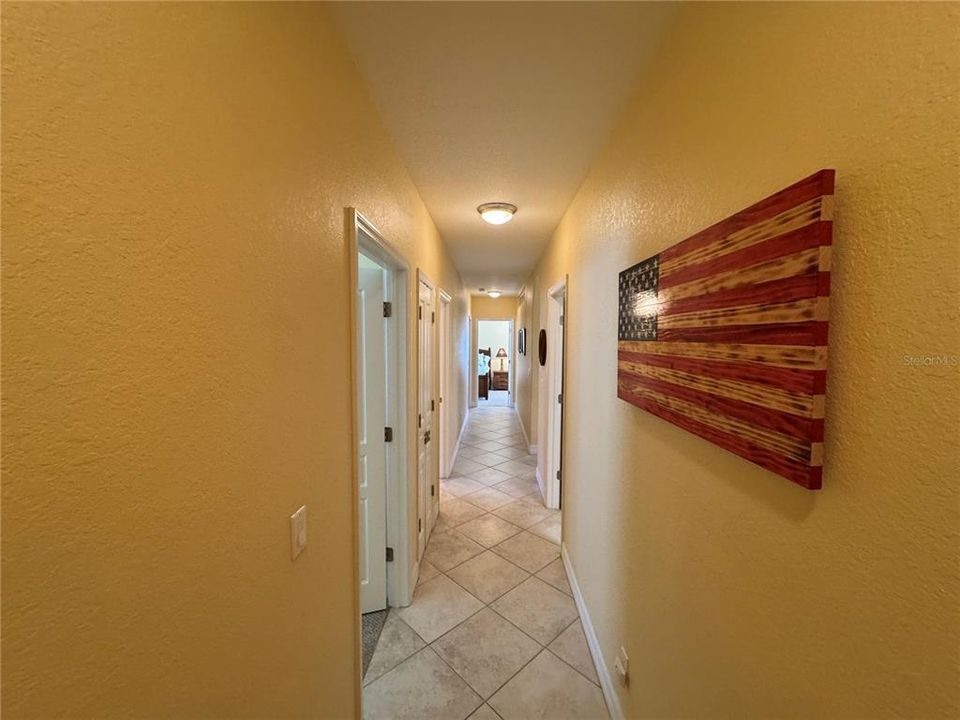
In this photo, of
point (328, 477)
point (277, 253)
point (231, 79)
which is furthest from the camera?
point (328, 477)

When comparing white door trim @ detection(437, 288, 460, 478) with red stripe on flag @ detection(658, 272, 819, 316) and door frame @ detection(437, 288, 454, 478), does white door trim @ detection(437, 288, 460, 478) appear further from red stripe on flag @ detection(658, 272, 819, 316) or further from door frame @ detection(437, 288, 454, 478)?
red stripe on flag @ detection(658, 272, 819, 316)

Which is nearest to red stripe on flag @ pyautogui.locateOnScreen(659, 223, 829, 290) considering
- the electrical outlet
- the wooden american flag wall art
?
the wooden american flag wall art

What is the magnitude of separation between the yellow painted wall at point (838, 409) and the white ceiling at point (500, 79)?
20cm

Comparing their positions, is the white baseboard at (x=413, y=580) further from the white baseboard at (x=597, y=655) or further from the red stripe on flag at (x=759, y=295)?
the red stripe on flag at (x=759, y=295)

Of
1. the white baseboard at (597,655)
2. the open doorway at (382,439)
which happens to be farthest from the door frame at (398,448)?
the white baseboard at (597,655)

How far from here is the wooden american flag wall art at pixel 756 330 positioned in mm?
584

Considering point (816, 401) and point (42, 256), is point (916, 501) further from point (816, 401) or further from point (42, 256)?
point (42, 256)

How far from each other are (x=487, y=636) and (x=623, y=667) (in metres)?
0.81

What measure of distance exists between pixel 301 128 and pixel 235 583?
3.33 ft

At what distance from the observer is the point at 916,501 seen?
0.47m

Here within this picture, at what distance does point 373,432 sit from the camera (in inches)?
83.6

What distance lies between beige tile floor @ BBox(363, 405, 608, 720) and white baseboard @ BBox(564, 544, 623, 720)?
0.04 m

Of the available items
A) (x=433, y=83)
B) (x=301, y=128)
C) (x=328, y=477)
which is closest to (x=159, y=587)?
(x=328, y=477)
